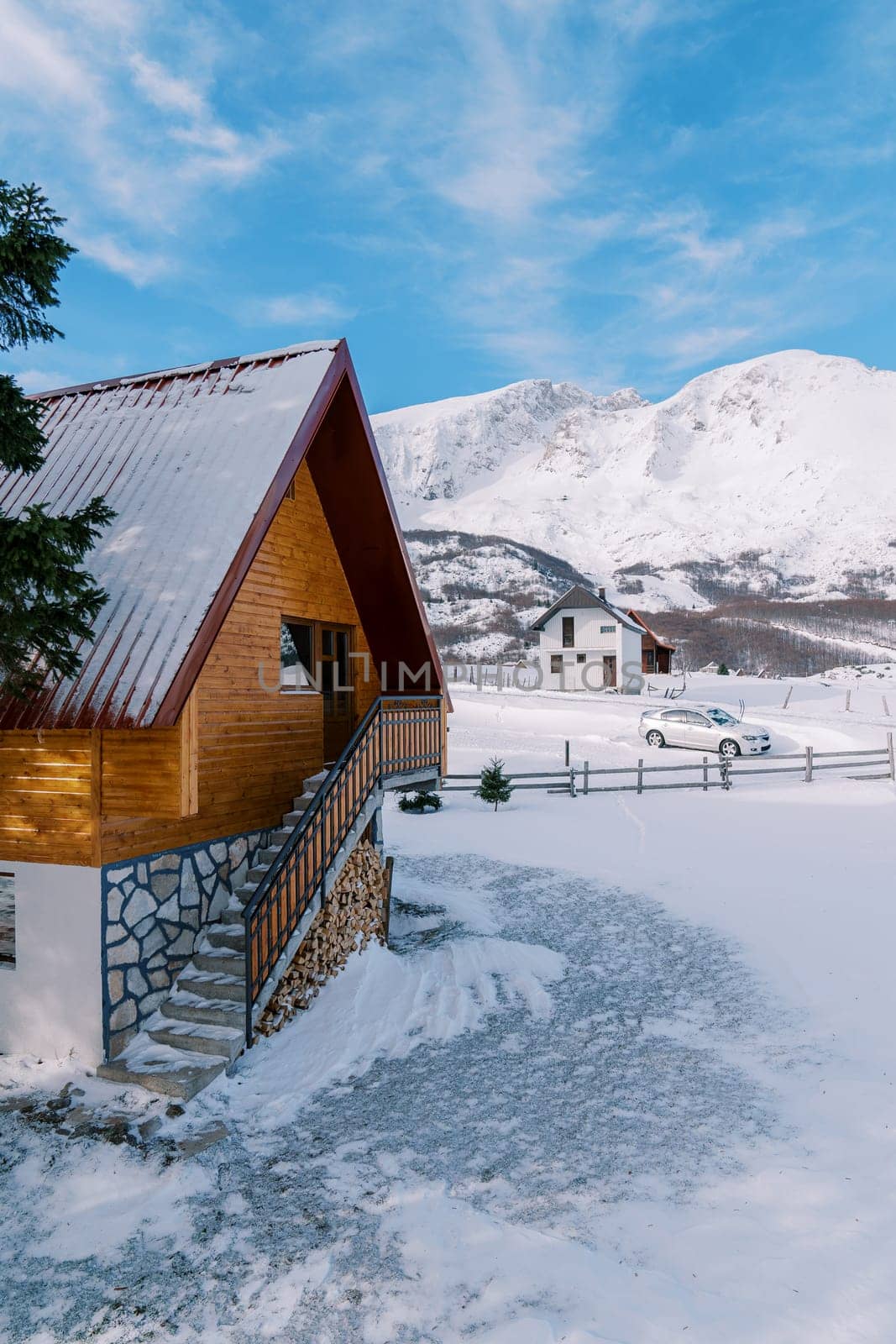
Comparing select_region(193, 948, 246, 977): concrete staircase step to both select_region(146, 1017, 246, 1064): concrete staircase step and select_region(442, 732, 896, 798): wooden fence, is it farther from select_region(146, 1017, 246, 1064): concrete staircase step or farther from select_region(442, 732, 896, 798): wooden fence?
select_region(442, 732, 896, 798): wooden fence

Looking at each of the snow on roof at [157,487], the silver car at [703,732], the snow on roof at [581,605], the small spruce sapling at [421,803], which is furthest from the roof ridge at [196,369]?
the snow on roof at [581,605]

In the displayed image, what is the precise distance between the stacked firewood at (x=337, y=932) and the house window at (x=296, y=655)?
218 centimetres

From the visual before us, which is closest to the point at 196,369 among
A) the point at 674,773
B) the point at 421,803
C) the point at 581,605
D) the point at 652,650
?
the point at 421,803

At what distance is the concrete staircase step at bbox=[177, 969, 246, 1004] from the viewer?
764 centimetres

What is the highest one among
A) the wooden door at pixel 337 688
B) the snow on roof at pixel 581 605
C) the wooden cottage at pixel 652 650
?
the snow on roof at pixel 581 605

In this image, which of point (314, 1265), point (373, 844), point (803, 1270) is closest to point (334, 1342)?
point (314, 1265)

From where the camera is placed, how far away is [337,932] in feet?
30.5

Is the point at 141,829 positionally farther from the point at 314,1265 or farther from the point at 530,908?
the point at 530,908

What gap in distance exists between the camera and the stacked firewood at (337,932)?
827 cm

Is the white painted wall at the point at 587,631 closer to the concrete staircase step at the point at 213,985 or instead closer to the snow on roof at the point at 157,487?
the snow on roof at the point at 157,487

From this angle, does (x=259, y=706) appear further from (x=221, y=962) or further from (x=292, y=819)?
(x=221, y=962)

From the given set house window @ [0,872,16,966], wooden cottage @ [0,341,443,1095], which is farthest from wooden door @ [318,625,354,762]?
house window @ [0,872,16,966]

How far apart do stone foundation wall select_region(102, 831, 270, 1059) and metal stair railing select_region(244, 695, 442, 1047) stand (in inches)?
23.1

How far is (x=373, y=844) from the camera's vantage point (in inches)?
435
